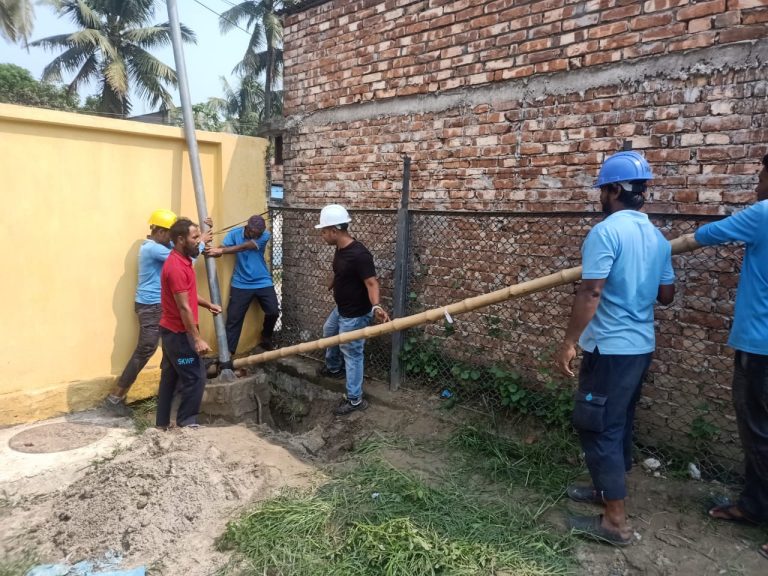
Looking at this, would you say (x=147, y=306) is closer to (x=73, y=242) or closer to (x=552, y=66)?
(x=73, y=242)

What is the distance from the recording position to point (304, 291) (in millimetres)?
6098

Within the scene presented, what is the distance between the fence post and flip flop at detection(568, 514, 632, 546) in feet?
7.18

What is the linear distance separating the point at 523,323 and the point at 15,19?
24.7m

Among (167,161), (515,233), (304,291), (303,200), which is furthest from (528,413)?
(167,161)

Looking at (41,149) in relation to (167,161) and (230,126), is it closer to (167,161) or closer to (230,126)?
(167,161)

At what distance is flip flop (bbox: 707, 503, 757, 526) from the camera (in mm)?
2963

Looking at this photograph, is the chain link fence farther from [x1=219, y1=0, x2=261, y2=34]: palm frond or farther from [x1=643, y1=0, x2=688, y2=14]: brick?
[x1=219, y1=0, x2=261, y2=34]: palm frond

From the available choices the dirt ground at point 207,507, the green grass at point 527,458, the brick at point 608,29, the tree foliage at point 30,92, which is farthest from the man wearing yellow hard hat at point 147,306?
the tree foliage at point 30,92

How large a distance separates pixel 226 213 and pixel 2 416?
109 inches

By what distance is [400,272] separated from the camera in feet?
15.7

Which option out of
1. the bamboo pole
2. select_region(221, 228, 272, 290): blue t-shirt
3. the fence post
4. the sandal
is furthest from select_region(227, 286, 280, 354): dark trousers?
the sandal

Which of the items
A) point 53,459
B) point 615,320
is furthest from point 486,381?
point 53,459

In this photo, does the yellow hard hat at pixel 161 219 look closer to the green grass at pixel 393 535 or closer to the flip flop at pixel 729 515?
the green grass at pixel 393 535

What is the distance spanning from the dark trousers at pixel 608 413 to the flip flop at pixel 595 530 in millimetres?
212
